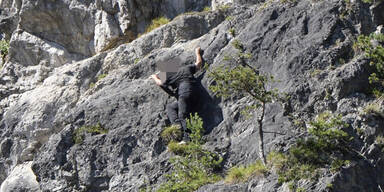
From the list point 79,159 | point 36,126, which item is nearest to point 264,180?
point 79,159

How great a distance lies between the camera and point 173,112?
575 inches

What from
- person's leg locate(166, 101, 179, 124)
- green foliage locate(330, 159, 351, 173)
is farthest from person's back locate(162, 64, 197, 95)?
green foliage locate(330, 159, 351, 173)

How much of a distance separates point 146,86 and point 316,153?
15.9ft

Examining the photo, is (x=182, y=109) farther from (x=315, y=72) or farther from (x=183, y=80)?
(x=315, y=72)

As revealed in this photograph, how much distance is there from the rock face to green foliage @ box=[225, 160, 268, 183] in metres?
0.17

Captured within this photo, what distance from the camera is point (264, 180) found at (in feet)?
39.3

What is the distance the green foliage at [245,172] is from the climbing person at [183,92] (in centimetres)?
176

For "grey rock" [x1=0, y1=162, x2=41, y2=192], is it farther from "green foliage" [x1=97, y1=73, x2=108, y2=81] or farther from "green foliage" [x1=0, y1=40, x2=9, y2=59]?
"green foliage" [x1=0, y1=40, x2=9, y2=59]

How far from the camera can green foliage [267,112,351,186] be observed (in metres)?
11.7

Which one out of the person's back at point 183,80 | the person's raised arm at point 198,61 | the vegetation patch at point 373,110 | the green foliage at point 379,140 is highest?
the person's raised arm at point 198,61

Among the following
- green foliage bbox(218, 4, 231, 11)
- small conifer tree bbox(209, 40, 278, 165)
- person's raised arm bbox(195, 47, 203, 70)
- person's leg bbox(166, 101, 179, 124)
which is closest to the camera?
small conifer tree bbox(209, 40, 278, 165)

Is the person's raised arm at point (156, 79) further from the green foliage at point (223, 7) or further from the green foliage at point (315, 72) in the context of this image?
the green foliage at point (315, 72)

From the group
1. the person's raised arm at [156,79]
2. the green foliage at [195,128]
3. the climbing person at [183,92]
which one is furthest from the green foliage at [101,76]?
the green foliage at [195,128]

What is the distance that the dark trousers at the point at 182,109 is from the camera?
46.8ft
